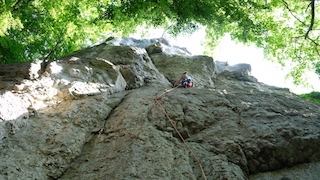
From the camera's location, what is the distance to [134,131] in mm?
3863

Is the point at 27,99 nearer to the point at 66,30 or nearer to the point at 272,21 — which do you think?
the point at 66,30

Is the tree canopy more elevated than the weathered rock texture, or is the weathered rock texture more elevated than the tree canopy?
the tree canopy

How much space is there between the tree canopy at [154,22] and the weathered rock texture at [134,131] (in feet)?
10.3

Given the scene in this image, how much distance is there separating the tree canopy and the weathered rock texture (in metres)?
3.13

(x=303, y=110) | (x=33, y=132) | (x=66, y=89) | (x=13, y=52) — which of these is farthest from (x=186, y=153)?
(x=13, y=52)

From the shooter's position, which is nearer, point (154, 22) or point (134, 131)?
point (134, 131)

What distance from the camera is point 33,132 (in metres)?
3.39

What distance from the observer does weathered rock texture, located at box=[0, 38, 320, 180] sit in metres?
3.03

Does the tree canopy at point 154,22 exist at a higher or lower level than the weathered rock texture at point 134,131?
higher

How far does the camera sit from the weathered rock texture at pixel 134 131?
3.03m

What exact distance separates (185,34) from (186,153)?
6.19m

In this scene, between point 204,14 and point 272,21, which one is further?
point 272,21

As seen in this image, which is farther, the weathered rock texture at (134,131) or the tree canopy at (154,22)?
the tree canopy at (154,22)

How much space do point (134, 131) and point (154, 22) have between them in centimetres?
596
